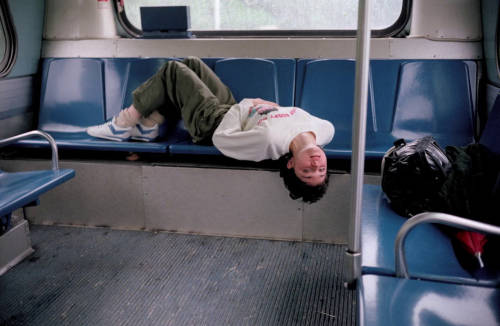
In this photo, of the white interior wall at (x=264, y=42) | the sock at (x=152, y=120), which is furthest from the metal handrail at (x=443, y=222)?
the white interior wall at (x=264, y=42)

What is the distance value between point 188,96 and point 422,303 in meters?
2.11

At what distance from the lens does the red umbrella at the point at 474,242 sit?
1.50 m

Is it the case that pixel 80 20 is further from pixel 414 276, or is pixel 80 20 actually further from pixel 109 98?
pixel 414 276

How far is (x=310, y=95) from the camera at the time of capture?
10.6 ft

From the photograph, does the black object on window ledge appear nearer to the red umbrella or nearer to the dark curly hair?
the dark curly hair

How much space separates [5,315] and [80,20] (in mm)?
2692

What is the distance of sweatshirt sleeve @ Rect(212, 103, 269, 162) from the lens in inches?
101

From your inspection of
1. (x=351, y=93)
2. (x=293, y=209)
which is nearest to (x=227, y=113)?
(x=293, y=209)

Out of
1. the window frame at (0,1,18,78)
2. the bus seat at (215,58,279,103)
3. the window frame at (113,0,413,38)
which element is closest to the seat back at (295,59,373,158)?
the bus seat at (215,58,279,103)

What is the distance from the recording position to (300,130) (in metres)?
2.57

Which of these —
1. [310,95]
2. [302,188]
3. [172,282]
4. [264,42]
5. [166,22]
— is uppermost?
[166,22]

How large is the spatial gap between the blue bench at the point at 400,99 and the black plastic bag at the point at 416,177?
3.08 ft

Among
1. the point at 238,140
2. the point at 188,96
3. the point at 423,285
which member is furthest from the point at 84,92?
the point at 423,285

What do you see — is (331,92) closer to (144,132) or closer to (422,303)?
(144,132)
